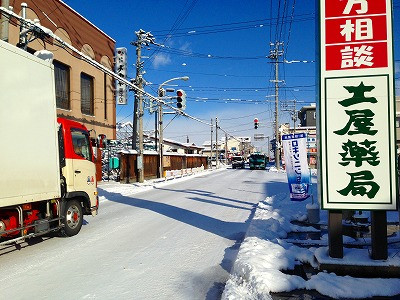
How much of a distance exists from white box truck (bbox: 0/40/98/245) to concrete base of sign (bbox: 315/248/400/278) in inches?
199

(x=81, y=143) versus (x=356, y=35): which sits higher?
(x=356, y=35)

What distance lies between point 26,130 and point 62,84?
16.2 meters

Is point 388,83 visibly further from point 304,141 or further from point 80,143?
point 80,143

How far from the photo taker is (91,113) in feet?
76.6

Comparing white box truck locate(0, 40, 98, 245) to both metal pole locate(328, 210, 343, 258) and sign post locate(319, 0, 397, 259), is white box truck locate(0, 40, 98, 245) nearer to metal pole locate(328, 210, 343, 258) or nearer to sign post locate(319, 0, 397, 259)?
sign post locate(319, 0, 397, 259)

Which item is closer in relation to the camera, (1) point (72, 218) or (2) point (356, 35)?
(2) point (356, 35)

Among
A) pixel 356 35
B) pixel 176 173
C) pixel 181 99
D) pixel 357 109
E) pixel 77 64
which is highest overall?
pixel 77 64

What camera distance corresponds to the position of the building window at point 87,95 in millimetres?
A: 22519

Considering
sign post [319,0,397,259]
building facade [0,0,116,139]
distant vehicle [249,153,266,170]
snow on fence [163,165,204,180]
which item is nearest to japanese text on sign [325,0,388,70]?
sign post [319,0,397,259]

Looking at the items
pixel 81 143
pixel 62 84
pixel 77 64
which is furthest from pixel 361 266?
pixel 77 64

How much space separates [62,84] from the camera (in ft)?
66.9

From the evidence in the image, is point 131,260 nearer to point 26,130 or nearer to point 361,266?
point 26,130

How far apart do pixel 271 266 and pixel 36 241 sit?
515cm

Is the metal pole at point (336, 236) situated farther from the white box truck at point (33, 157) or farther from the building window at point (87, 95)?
the building window at point (87, 95)
